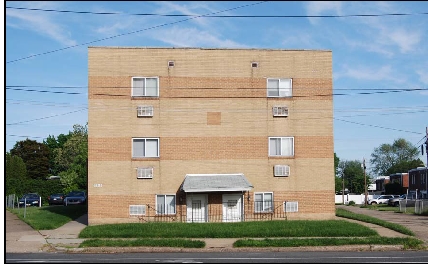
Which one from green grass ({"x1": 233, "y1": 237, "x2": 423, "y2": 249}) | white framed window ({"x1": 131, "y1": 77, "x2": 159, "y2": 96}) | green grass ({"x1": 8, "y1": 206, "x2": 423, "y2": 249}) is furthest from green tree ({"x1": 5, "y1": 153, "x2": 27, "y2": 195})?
white framed window ({"x1": 131, "y1": 77, "x2": 159, "y2": 96})

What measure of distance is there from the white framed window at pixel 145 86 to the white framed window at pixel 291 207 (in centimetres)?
908

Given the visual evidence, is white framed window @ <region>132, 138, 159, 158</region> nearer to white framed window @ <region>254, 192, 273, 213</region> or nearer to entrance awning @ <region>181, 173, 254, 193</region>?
entrance awning @ <region>181, 173, 254, 193</region>

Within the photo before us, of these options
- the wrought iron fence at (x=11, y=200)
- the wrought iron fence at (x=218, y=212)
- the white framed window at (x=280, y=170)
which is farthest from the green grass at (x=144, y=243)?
the wrought iron fence at (x=11, y=200)

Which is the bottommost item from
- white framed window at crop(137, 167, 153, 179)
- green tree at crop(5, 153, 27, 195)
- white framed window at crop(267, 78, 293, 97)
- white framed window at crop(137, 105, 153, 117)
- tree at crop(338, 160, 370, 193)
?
A: tree at crop(338, 160, 370, 193)

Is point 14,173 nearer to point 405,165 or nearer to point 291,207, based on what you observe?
point 291,207

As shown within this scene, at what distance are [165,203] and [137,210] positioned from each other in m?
1.50

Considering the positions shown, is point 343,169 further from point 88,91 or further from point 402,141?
point 88,91

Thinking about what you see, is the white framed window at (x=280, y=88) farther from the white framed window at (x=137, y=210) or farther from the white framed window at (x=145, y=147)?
the white framed window at (x=137, y=210)

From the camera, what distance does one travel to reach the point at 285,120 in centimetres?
3031

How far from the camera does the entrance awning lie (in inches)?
1109

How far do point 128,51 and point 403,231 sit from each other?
16.0m

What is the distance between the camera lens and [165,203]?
97.2ft

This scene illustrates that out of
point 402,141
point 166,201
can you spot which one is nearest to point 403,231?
point 166,201

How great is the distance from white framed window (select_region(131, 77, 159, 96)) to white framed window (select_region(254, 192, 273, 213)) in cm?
772
